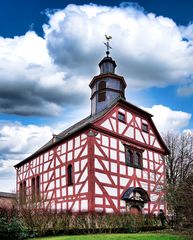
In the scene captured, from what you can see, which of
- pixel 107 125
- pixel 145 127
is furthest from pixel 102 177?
pixel 145 127

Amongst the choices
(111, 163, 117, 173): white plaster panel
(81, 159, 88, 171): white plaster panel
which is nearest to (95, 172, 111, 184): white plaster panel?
(111, 163, 117, 173): white plaster panel

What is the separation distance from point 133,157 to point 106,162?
11.4ft

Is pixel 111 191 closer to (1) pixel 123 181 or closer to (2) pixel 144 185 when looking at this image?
(1) pixel 123 181

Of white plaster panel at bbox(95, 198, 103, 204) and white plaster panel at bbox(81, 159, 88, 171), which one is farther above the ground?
white plaster panel at bbox(81, 159, 88, 171)

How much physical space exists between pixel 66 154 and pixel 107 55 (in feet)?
34.4

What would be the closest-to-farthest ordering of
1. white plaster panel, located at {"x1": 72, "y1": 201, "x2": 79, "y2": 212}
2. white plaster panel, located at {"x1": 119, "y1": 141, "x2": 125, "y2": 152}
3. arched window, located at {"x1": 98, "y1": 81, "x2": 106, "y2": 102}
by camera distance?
white plaster panel, located at {"x1": 72, "y1": 201, "x2": 79, "y2": 212} < white plaster panel, located at {"x1": 119, "y1": 141, "x2": 125, "y2": 152} < arched window, located at {"x1": 98, "y1": 81, "x2": 106, "y2": 102}

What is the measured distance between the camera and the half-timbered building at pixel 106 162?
71.9 feet

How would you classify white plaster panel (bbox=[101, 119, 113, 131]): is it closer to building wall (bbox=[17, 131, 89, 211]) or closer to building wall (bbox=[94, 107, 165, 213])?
building wall (bbox=[94, 107, 165, 213])

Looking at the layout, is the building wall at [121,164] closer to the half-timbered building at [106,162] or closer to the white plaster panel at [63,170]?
the half-timbered building at [106,162]

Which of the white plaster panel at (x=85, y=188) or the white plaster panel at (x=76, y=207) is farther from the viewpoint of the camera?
the white plaster panel at (x=76, y=207)

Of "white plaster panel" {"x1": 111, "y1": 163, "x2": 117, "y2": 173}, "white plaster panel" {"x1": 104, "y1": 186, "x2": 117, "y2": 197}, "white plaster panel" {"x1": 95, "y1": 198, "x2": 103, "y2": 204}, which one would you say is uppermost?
"white plaster panel" {"x1": 111, "y1": 163, "x2": 117, "y2": 173}

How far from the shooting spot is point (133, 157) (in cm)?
2531

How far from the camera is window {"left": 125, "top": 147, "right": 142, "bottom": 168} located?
974 inches

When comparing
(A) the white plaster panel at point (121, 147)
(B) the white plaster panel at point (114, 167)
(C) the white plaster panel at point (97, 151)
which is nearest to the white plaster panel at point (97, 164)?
(C) the white plaster panel at point (97, 151)
